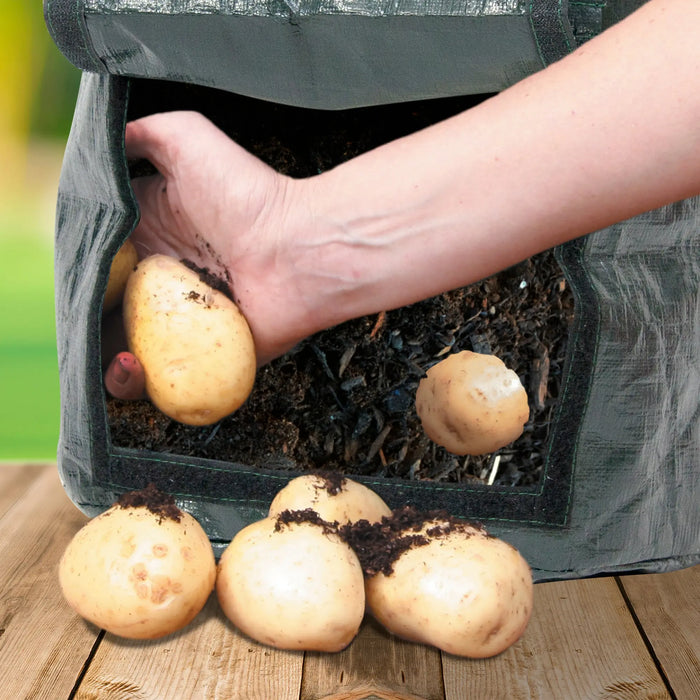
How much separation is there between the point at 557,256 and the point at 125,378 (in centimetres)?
42

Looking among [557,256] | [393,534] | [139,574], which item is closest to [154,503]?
[139,574]

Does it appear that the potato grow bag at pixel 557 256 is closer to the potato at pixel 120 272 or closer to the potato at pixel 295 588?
the potato at pixel 120 272

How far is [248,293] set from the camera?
814 mm

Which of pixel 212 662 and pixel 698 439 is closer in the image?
pixel 212 662

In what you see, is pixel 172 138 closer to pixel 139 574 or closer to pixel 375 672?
pixel 139 574

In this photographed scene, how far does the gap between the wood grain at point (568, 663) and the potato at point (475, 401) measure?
0.17 m

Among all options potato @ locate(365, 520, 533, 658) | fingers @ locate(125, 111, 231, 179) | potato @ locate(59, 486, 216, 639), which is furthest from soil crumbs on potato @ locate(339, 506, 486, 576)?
fingers @ locate(125, 111, 231, 179)

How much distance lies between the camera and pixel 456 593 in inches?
26.6

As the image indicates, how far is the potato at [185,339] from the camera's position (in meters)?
0.80

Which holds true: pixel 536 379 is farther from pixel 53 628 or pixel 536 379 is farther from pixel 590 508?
pixel 53 628

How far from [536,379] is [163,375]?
1.20 feet

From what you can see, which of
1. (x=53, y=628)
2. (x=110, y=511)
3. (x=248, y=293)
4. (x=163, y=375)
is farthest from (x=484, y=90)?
(x=53, y=628)

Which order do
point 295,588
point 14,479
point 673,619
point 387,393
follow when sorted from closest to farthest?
point 295,588
point 673,619
point 387,393
point 14,479

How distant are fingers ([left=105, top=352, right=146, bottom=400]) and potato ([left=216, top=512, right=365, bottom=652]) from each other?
7.8 inches
